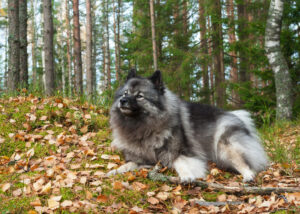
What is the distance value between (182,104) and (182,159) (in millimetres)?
1005

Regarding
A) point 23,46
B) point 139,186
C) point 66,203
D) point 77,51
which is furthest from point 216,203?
point 77,51

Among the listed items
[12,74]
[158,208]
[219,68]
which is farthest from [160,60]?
[158,208]

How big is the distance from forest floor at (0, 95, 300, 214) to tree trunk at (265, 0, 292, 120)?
2.51 metres

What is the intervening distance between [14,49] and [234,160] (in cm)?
622

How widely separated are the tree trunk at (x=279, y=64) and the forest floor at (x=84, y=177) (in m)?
2.51

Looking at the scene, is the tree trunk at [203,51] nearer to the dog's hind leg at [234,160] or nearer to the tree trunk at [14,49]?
the tree trunk at [14,49]

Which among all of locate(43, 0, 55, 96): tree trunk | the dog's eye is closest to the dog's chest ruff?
the dog's eye

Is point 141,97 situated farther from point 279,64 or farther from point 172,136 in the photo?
point 279,64

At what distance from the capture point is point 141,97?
369 cm

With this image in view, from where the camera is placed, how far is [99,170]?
354cm

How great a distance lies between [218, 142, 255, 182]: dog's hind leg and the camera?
3.46 metres

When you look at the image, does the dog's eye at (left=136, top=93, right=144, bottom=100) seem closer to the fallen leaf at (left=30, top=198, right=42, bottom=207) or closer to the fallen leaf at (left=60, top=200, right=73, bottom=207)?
the fallen leaf at (left=60, top=200, right=73, bottom=207)

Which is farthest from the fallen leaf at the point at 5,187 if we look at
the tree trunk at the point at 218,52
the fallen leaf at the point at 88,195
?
the tree trunk at the point at 218,52

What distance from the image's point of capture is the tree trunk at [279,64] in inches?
262
